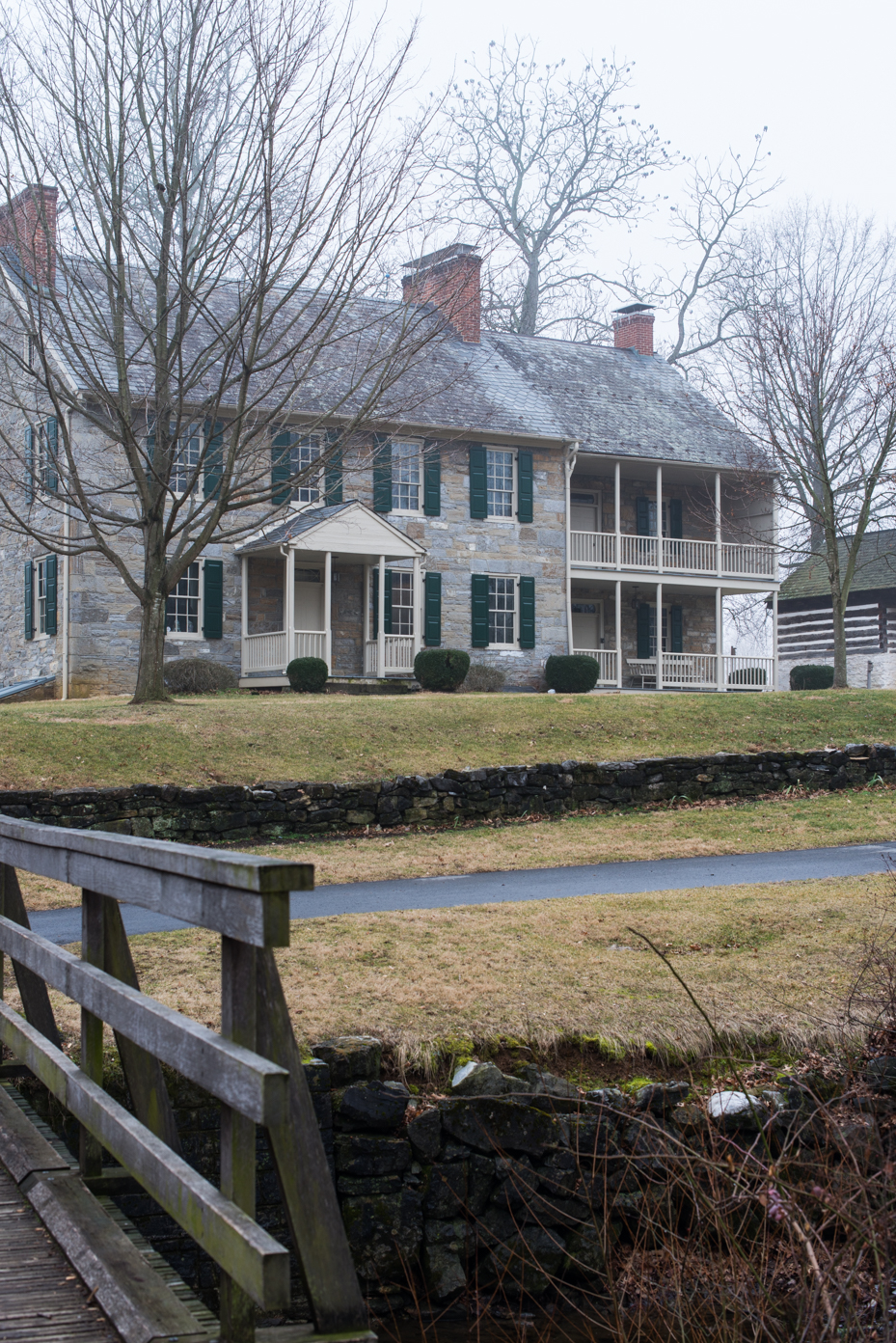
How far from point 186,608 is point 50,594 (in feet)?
8.35

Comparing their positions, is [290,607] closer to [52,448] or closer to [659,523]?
[52,448]

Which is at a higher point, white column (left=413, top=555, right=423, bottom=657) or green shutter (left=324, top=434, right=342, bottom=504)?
green shutter (left=324, top=434, right=342, bottom=504)

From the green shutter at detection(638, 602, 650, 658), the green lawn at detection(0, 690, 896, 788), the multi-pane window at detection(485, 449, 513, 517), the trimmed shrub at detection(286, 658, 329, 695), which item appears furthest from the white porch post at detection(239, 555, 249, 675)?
the green shutter at detection(638, 602, 650, 658)

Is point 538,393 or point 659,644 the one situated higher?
point 538,393

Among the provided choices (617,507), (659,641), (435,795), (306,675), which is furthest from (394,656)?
(435,795)

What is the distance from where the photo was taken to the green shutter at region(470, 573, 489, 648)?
27.0 metres

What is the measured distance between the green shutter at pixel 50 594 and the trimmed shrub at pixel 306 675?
4580mm

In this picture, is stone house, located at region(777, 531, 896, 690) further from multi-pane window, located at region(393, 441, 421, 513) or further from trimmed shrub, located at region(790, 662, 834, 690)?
Result: multi-pane window, located at region(393, 441, 421, 513)

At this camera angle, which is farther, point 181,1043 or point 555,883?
point 555,883

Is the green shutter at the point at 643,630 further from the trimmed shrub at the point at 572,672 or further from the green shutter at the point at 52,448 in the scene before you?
the green shutter at the point at 52,448

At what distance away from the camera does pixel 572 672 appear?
26.9 metres

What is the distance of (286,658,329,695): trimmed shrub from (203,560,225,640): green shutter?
2072 millimetres

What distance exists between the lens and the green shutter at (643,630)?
30.2m

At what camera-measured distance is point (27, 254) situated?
17031 mm
